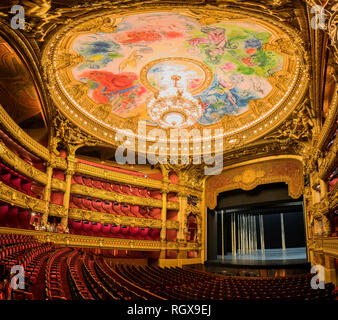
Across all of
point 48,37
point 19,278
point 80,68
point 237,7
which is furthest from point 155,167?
point 19,278

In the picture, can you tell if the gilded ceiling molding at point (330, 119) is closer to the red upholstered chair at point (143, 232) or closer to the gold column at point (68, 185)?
the red upholstered chair at point (143, 232)

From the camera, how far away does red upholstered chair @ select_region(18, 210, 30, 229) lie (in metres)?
10.1

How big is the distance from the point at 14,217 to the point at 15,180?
1.51 meters

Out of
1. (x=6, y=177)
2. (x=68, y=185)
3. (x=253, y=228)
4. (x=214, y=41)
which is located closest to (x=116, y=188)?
(x=68, y=185)

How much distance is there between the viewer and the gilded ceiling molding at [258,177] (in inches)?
496

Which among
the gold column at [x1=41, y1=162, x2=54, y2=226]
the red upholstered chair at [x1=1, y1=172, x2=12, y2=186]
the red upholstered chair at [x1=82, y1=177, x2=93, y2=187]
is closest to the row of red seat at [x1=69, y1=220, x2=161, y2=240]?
the red upholstered chair at [x1=82, y1=177, x2=93, y2=187]

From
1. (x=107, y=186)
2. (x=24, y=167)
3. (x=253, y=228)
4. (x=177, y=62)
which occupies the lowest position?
(x=253, y=228)

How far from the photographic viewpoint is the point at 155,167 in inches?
632

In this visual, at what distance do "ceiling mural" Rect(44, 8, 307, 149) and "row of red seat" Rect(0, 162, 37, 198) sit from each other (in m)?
3.28

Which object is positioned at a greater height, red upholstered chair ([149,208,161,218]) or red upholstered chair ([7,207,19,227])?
red upholstered chair ([149,208,161,218])

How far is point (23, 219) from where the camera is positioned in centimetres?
1016

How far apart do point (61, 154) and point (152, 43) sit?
674cm

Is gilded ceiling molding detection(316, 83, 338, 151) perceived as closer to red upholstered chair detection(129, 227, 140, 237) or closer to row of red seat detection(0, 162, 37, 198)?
red upholstered chair detection(129, 227, 140, 237)

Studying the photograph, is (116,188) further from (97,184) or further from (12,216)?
(12,216)
